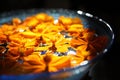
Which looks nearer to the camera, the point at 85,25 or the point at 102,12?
the point at 85,25

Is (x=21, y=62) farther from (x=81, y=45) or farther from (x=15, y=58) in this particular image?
(x=81, y=45)

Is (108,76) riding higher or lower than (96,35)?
lower

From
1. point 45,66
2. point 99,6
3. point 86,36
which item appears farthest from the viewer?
point 99,6

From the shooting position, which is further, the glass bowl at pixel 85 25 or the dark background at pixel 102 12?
the dark background at pixel 102 12

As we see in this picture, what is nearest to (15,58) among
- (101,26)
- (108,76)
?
(101,26)

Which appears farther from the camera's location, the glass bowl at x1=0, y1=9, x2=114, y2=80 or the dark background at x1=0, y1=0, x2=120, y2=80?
the dark background at x1=0, y1=0, x2=120, y2=80

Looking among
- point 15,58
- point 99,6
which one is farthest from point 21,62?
point 99,6

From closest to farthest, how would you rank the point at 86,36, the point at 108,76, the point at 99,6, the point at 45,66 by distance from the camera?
the point at 45,66 → the point at 86,36 → the point at 108,76 → the point at 99,6

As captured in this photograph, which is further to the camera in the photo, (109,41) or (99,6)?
(99,6)
